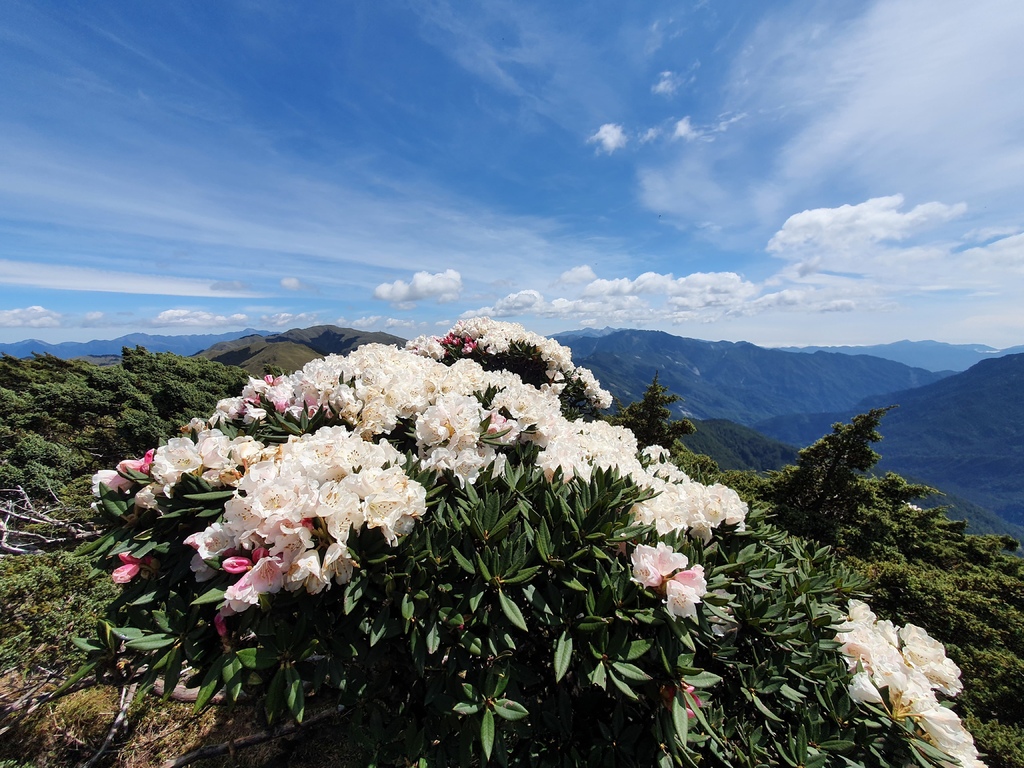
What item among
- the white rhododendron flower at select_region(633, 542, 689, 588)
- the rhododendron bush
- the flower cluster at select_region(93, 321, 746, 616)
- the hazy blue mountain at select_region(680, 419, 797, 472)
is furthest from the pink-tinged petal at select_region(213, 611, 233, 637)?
the hazy blue mountain at select_region(680, 419, 797, 472)

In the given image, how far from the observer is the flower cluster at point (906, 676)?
208cm

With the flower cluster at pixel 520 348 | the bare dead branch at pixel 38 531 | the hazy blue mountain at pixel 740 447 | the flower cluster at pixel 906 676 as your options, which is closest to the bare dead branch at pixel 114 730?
the bare dead branch at pixel 38 531

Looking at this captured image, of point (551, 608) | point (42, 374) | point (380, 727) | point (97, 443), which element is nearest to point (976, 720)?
point (551, 608)

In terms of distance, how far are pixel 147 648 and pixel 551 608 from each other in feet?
5.77

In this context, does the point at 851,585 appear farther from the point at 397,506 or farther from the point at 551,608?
the point at 397,506

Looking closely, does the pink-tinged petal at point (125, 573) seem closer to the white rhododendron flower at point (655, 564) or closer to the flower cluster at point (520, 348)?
the white rhododendron flower at point (655, 564)

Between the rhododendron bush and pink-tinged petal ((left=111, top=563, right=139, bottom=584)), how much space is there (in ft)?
0.14

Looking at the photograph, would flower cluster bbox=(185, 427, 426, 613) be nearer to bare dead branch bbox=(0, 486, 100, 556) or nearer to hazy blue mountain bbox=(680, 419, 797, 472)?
bare dead branch bbox=(0, 486, 100, 556)

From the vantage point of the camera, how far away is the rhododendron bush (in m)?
1.82

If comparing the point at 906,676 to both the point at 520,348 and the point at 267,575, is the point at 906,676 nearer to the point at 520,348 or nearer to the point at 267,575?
the point at 267,575

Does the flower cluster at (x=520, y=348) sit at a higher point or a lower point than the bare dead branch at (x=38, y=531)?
higher

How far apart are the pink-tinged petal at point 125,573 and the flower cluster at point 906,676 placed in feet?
12.2

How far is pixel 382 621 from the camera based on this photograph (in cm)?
188

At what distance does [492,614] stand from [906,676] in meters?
2.35
